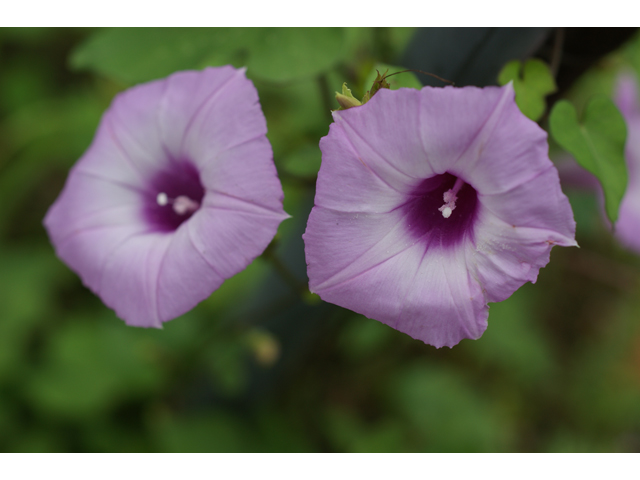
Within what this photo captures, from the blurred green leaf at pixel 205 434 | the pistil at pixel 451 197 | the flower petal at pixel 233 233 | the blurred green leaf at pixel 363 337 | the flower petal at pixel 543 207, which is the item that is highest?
the flower petal at pixel 543 207

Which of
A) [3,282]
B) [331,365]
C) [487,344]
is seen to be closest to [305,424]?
[331,365]

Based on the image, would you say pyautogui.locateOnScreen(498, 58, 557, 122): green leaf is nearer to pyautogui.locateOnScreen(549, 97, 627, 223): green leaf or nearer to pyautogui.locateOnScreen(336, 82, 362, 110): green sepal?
pyautogui.locateOnScreen(549, 97, 627, 223): green leaf

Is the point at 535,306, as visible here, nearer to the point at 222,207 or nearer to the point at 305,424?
the point at 305,424

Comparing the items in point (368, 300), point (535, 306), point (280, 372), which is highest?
point (368, 300)

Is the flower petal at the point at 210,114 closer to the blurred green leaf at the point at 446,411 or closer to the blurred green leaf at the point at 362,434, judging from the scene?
the blurred green leaf at the point at 362,434

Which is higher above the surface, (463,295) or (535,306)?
(463,295)

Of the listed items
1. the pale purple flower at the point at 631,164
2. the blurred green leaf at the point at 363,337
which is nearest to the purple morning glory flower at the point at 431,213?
the pale purple flower at the point at 631,164

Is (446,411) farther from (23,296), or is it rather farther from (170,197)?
(23,296)
